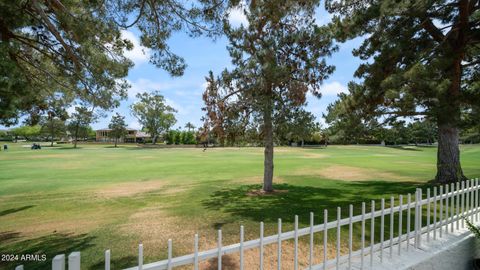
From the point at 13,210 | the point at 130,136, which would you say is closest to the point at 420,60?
the point at 13,210

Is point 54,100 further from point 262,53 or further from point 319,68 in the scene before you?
point 319,68

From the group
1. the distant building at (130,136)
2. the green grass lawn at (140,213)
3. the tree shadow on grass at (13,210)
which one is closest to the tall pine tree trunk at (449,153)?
the green grass lawn at (140,213)

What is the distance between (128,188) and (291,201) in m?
7.75

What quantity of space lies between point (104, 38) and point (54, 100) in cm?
293

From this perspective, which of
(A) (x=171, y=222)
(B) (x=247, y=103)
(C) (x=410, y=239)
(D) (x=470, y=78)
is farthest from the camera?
(D) (x=470, y=78)

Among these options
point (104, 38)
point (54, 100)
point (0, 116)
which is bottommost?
point (0, 116)

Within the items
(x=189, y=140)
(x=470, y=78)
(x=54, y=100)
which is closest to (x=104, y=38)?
(x=54, y=100)

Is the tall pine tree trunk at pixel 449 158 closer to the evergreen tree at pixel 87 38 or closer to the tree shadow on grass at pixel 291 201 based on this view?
the tree shadow on grass at pixel 291 201

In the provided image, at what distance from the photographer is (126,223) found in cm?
720

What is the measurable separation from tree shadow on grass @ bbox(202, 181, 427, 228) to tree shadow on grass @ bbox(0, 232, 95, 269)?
295cm

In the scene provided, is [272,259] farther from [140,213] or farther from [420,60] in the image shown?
[420,60]

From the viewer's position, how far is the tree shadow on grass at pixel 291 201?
762 centimetres

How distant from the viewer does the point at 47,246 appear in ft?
18.9

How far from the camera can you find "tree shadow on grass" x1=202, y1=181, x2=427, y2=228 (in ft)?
25.0
